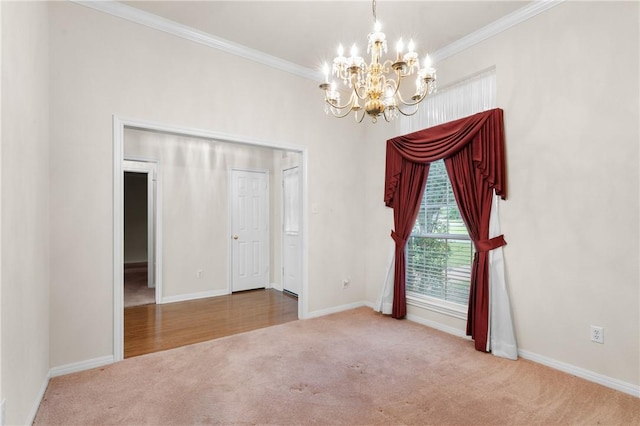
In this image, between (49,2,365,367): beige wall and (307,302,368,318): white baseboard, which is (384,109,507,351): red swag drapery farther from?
(49,2,365,367): beige wall

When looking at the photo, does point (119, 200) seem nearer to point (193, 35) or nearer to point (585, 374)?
point (193, 35)

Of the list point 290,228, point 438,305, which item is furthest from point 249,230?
point 438,305

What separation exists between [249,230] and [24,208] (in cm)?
383

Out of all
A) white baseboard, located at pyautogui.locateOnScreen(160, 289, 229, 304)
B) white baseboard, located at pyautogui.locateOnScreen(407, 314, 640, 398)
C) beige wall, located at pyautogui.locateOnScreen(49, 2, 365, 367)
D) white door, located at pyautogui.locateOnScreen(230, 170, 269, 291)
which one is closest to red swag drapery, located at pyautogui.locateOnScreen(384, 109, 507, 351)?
white baseboard, located at pyautogui.locateOnScreen(407, 314, 640, 398)

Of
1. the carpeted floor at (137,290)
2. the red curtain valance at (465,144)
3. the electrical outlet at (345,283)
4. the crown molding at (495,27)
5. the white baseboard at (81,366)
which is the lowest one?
the carpeted floor at (137,290)

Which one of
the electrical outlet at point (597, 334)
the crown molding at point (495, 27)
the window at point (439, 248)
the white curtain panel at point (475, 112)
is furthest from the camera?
the window at point (439, 248)

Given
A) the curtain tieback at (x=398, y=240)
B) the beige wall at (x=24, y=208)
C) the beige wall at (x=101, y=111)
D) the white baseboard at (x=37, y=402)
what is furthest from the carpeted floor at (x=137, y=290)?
the curtain tieback at (x=398, y=240)

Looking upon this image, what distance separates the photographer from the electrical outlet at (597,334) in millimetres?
2498

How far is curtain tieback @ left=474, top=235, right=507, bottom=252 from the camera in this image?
3092 millimetres

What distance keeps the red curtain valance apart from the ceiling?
89cm

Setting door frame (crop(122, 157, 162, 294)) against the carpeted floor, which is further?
the carpeted floor

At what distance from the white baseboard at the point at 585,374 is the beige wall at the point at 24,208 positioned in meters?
3.63

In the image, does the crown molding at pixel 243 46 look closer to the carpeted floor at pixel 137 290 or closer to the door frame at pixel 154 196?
the door frame at pixel 154 196

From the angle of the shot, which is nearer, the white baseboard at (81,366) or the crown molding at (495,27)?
the white baseboard at (81,366)
